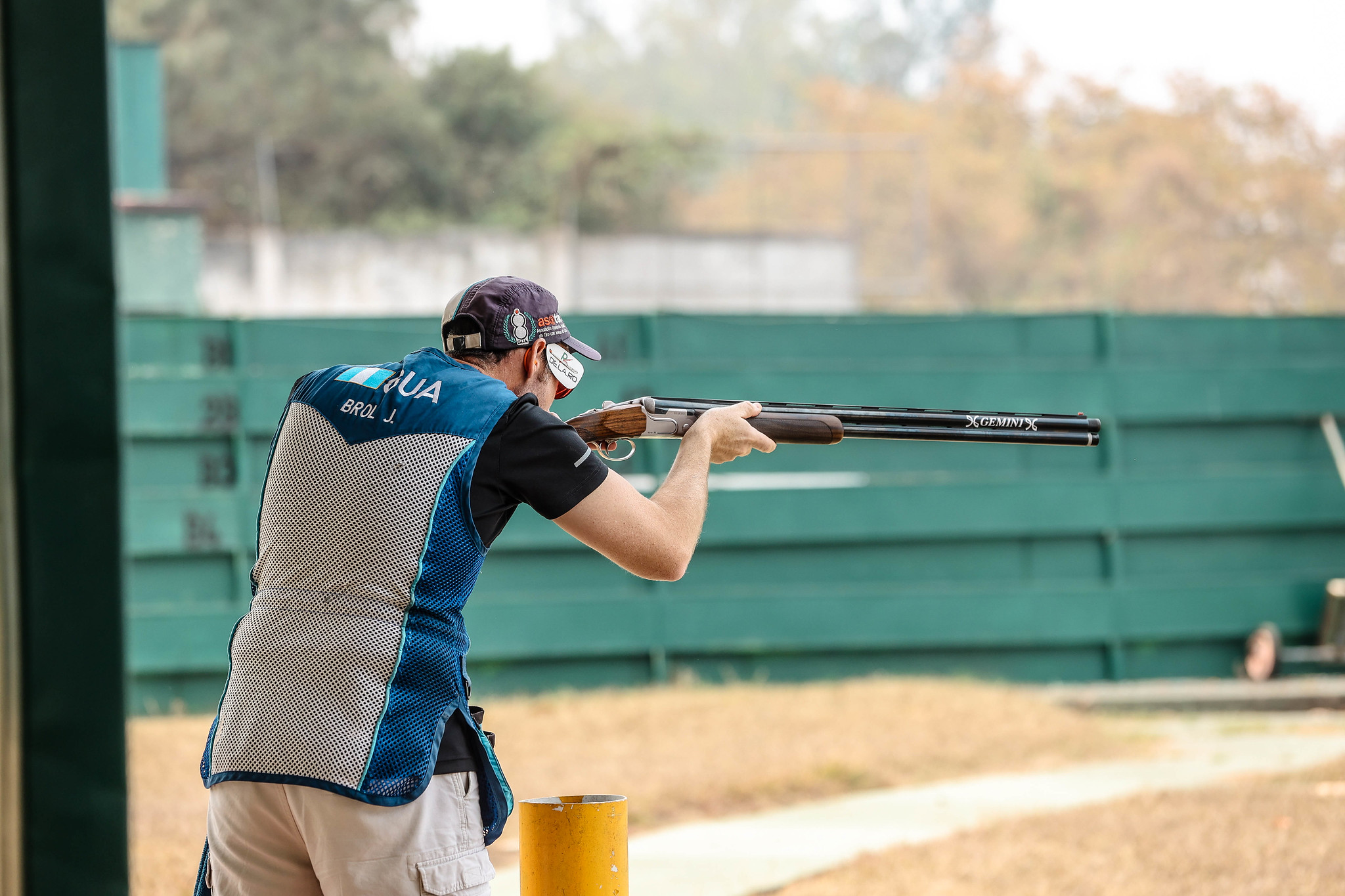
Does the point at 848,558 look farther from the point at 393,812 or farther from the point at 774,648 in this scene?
the point at 393,812

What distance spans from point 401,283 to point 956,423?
62.9 ft

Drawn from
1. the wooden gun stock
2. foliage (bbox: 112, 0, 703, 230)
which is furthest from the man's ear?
foliage (bbox: 112, 0, 703, 230)

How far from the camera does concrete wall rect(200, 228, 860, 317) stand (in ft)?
72.8

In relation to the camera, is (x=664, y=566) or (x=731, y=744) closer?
(x=664, y=566)

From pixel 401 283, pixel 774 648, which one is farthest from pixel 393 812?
pixel 401 283

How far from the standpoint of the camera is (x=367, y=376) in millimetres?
2691

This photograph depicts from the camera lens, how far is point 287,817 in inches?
99.0

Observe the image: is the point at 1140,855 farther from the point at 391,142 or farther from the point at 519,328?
the point at 391,142

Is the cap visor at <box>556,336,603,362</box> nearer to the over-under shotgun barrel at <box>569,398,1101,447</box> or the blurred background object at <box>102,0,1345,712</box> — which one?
the over-under shotgun barrel at <box>569,398,1101,447</box>

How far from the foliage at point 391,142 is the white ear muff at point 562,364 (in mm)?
35329

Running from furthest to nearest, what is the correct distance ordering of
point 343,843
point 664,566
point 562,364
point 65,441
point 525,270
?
point 525,270, point 562,364, point 664,566, point 343,843, point 65,441

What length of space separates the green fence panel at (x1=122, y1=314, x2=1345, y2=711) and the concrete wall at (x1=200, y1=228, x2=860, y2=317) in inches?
475

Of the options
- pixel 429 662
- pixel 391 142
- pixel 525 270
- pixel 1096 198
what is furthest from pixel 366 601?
pixel 1096 198

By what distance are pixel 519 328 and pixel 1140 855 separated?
3.56 m
